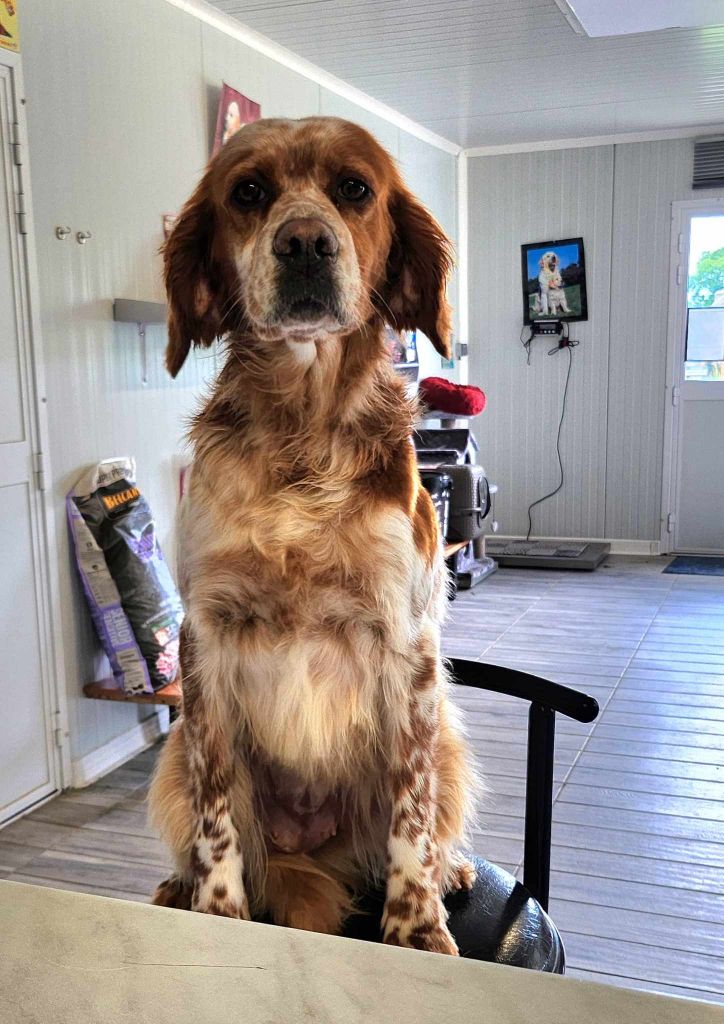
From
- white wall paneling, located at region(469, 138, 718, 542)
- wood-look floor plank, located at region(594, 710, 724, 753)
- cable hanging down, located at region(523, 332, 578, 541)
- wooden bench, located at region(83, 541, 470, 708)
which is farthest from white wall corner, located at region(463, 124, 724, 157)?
wooden bench, located at region(83, 541, 470, 708)

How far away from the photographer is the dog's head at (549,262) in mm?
7082

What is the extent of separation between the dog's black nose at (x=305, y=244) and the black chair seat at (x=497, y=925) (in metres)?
0.83

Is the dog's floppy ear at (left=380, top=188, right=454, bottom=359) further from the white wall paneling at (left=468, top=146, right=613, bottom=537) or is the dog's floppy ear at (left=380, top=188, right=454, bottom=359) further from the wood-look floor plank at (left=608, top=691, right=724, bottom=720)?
the white wall paneling at (left=468, top=146, right=613, bottom=537)

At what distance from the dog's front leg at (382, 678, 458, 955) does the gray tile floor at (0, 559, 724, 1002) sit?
1096mm

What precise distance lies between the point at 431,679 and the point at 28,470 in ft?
6.80

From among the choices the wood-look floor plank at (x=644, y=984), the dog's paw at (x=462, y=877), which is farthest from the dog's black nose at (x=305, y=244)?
the wood-look floor plank at (x=644, y=984)

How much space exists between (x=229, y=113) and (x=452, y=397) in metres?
2.46

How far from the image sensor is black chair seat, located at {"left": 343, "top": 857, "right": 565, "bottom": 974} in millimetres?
1214

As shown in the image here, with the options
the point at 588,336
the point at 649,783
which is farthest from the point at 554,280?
the point at 649,783

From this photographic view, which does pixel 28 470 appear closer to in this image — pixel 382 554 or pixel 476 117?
pixel 382 554

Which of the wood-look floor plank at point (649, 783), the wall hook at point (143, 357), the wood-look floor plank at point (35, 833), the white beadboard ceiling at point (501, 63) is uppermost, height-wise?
the white beadboard ceiling at point (501, 63)

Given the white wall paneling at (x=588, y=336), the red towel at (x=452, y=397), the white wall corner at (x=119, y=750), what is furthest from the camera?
the white wall paneling at (x=588, y=336)

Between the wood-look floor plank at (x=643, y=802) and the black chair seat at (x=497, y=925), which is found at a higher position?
the black chair seat at (x=497, y=925)

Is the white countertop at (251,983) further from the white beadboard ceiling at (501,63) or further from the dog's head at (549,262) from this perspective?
the dog's head at (549,262)
